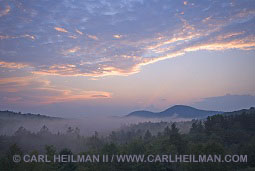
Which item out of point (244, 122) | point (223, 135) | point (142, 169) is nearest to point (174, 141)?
point (142, 169)

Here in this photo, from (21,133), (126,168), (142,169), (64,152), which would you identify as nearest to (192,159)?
(142,169)

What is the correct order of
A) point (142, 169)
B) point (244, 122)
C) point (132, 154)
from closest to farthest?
point (142, 169) < point (132, 154) < point (244, 122)

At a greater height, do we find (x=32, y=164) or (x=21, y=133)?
(x=32, y=164)

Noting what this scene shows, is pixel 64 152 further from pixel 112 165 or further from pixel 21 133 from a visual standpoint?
pixel 21 133

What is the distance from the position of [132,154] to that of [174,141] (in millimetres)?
13406

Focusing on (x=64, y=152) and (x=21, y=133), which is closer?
(x=64, y=152)

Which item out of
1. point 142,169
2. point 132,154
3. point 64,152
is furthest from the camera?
point 64,152

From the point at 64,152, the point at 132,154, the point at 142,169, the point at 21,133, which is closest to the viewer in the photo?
the point at 142,169

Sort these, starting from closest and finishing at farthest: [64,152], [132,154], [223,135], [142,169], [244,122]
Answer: [142,169], [132,154], [64,152], [223,135], [244,122]

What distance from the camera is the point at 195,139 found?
3095 inches

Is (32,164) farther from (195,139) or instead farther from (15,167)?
(195,139)

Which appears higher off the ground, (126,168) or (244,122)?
(244,122)

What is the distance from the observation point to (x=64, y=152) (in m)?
64.1

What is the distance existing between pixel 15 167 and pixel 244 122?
86.2m
